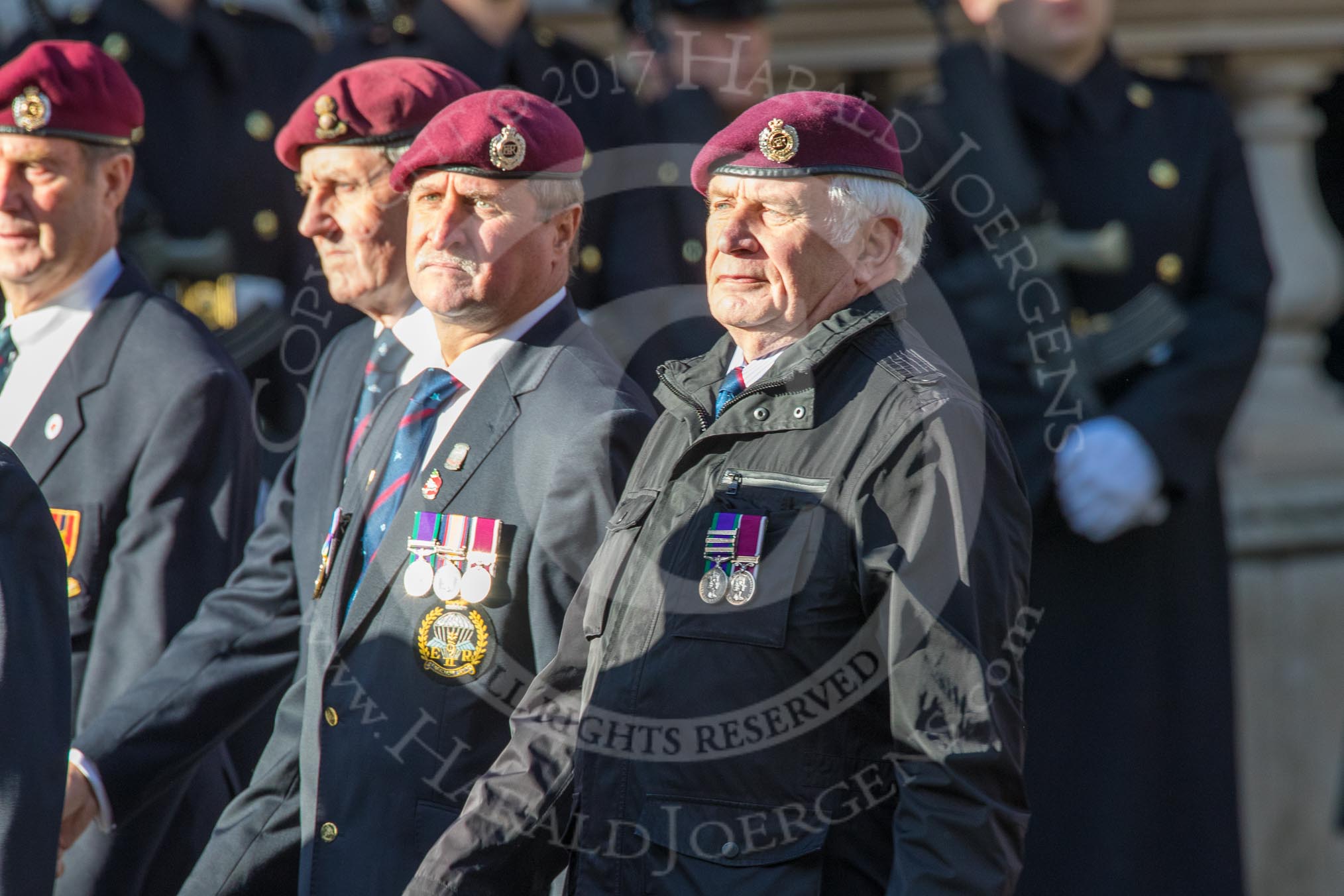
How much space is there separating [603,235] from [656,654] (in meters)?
2.26

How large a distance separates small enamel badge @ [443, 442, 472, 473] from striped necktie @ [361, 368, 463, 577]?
88 millimetres

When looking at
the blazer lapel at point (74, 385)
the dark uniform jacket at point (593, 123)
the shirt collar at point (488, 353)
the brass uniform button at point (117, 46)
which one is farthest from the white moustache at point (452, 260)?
the brass uniform button at point (117, 46)

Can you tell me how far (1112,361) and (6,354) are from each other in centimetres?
245

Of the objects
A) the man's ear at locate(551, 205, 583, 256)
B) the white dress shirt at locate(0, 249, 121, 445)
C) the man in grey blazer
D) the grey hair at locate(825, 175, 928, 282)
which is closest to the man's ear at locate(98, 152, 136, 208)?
the man in grey blazer

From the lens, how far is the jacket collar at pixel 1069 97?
4.52 meters

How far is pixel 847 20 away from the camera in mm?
5777

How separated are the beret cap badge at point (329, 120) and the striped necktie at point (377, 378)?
0.40 meters

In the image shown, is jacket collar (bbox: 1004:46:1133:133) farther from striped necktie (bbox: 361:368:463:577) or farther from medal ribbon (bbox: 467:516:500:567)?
medal ribbon (bbox: 467:516:500:567)

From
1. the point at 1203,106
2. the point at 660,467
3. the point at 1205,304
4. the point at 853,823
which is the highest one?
the point at 1203,106

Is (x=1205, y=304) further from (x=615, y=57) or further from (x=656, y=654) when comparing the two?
(x=656, y=654)

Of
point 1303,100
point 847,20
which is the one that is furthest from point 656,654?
point 1303,100

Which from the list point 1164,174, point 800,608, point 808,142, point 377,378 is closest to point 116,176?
point 377,378

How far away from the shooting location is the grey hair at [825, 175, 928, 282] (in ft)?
8.79

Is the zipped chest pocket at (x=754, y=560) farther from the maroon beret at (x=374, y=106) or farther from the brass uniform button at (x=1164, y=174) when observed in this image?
the brass uniform button at (x=1164, y=174)
